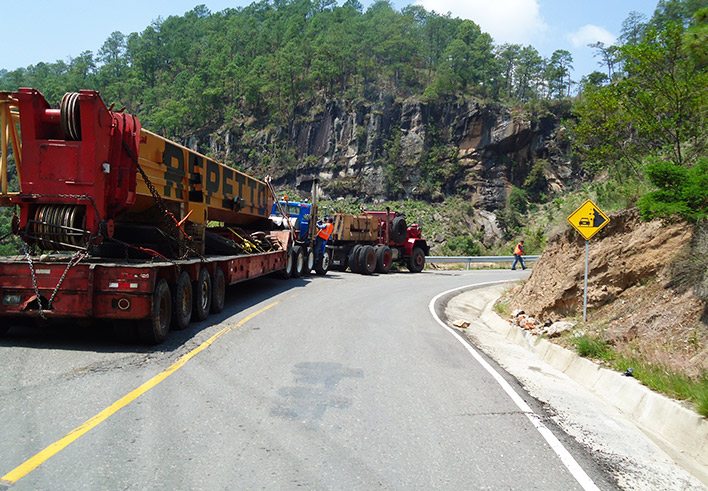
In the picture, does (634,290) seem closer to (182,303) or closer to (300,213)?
(182,303)

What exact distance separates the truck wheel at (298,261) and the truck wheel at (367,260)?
167 inches

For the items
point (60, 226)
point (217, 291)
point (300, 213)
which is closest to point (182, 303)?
point (217, 291)

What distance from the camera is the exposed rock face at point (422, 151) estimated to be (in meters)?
71.2

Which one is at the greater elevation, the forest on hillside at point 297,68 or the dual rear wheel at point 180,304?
the forest on hillside at point 297,68

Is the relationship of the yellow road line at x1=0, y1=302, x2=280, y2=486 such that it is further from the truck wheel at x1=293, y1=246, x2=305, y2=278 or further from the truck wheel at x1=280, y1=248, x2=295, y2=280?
the truck wheel at x1=293, y1=246, x2=305, y2=278

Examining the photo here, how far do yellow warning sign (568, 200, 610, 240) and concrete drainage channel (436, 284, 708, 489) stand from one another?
220 cm

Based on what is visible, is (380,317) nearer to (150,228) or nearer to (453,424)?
(150,228)

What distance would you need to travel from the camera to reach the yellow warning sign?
10.2m

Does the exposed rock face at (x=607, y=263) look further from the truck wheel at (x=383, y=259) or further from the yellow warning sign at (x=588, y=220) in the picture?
the truck wheel at (x=383, y=259)

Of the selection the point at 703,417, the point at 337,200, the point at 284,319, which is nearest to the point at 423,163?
the point at 337,200

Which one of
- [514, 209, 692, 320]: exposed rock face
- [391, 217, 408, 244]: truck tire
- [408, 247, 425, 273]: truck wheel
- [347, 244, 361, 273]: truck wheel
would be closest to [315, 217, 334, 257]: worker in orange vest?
[347, 244, 361, 273]: truck wheel

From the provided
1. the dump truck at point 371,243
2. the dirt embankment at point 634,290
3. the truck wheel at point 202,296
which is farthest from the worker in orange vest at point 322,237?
the truck wheel at point 202,296

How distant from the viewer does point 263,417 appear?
16.9 ft

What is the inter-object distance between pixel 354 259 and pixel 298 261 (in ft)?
15.8
